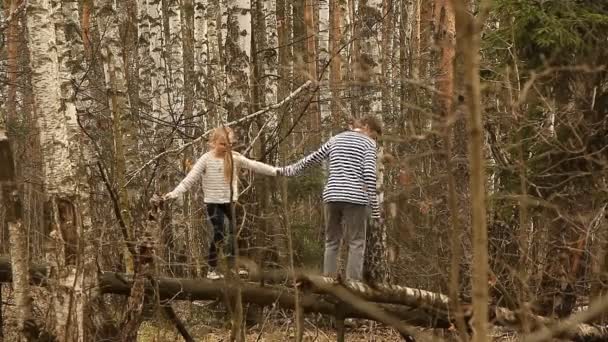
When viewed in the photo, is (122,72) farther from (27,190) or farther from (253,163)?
(27,190)

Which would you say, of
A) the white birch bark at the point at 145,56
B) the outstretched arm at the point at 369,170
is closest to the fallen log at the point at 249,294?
the outstretched arm at the point at 369,170

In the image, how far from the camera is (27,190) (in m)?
12.8

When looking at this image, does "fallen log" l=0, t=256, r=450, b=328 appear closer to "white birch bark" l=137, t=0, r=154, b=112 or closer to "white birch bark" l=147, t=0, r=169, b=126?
"white birch bark" l=147, t=0, r=169, b=126

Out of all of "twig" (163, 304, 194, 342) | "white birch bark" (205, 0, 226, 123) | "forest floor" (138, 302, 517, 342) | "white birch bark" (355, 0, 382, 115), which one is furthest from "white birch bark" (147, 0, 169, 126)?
"twig" (163, 304, 194, 342)

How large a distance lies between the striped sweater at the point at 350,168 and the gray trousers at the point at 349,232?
10 cm

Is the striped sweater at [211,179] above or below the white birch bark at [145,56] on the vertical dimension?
below

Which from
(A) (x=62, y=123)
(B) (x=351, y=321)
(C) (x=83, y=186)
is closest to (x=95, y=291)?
A: (C) (x=83, y=186)

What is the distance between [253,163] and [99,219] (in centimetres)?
184

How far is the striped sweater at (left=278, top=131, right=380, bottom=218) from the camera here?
24.1 ft

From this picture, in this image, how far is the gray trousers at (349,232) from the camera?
7438 mm

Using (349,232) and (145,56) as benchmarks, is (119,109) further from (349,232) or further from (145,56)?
(145,56)

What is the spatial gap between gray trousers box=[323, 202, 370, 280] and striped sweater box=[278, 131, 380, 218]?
100 mm

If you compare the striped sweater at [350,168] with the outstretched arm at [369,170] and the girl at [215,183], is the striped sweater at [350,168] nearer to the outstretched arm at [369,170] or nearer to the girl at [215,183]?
the outstretched arm at [369,170]

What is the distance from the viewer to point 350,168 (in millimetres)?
7367
